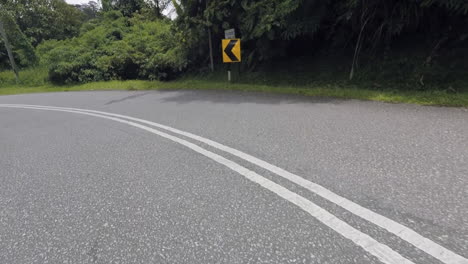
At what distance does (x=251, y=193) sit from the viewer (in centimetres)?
226

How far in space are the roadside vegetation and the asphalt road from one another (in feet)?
9.22

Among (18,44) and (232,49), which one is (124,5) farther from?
(232,49)

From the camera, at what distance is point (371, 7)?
6797 millimetres

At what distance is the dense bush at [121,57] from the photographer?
43.5ft

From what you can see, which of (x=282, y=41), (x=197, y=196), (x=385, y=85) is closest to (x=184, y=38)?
(x=282, y=41)

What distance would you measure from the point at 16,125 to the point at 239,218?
7.08 metres

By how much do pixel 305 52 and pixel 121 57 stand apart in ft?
37.8

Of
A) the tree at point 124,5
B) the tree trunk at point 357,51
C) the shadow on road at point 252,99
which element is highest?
the tree at point 124,5

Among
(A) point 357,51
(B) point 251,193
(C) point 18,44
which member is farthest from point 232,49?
(C) point 18,44

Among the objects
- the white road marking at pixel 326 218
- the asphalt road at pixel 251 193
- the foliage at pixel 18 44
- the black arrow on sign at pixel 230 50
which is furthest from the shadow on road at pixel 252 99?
the foliage at pixel 18 44

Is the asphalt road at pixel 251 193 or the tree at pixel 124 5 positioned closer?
the asphalt road at pixel 251 193

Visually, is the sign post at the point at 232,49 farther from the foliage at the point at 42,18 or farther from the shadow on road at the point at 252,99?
the foliage at the point at 42,18

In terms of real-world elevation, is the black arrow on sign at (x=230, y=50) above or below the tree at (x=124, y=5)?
below

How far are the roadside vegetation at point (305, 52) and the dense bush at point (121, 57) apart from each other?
0.07m
